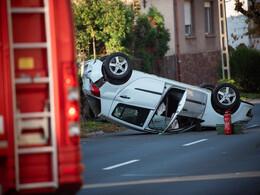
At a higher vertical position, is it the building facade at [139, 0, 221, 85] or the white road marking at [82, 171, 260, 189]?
the building facade at [139, 0, 221, 85]

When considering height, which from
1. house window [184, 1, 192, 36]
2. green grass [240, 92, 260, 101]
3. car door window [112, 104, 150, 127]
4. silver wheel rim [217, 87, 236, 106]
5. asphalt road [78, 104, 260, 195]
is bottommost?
asphalt road [78, 104, 260, 195]

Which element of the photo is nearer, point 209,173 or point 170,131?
point 209,173

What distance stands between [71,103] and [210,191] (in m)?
3.68

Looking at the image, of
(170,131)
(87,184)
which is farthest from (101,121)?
(87,184)

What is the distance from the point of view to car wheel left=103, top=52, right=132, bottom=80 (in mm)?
19844

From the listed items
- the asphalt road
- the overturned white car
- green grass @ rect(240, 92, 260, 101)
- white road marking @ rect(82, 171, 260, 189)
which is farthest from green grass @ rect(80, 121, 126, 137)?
green grass @ rect(240, 92, 260, 101)

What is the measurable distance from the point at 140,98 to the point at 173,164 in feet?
21.7

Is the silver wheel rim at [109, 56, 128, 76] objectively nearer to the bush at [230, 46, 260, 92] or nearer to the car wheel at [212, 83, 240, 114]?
the car wheel at [212, 83, 240, 114]

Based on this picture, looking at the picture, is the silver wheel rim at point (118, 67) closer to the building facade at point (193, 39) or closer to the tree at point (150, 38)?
the tree at point (150, 38)

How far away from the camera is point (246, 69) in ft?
141

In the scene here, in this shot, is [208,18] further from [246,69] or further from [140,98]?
[140,98]

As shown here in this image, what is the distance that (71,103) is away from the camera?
7.21 meters

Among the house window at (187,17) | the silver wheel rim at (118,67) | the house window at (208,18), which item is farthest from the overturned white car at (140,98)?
the house window at (208,18)

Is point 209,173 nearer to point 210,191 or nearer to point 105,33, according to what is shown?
point 210,191
